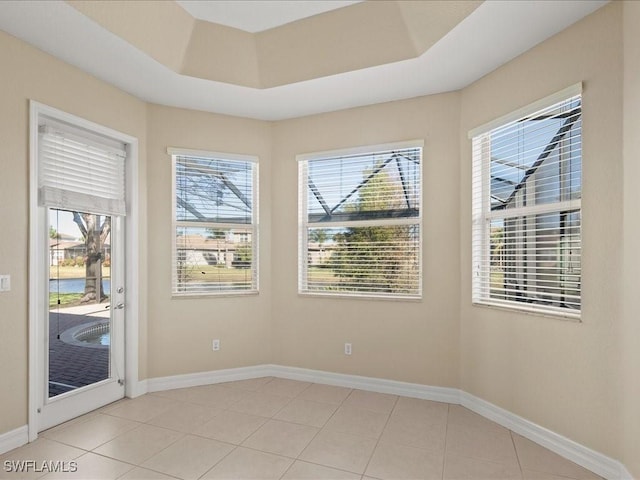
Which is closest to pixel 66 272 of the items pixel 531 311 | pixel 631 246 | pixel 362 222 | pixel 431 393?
pixel 362 222

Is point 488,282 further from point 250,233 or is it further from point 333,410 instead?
point 250,233

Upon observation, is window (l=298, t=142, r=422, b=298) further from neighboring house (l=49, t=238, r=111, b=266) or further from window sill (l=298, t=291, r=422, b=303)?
neighboring house (l=49, t=238, r=111, b=266)

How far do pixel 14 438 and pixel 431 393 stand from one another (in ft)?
10.8

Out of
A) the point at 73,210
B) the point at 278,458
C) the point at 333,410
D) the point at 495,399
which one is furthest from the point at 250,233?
the point at 495,399

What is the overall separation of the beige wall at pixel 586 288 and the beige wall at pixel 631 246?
0.06m

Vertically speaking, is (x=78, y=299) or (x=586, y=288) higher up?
(x=586, y=288)

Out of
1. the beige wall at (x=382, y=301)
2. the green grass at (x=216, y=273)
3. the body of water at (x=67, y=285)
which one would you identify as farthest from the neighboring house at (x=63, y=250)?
the beige wall at (x=382, y=301)

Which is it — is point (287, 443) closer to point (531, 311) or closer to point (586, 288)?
point (531, 311)

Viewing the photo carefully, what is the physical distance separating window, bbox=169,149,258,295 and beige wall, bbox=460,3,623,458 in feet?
8.35

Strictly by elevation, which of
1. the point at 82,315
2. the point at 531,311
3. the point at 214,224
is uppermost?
the point at 214,224

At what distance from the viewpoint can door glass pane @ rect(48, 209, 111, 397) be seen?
2.97 meters

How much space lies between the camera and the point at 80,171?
125 inches

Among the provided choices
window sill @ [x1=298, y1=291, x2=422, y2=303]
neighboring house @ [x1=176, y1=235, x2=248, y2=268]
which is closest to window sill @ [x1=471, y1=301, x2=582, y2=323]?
window sill @ [x1=298, y1=291, x2=422, y2=303]

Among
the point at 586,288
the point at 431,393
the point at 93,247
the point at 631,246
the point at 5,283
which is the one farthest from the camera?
the point at 431,393
